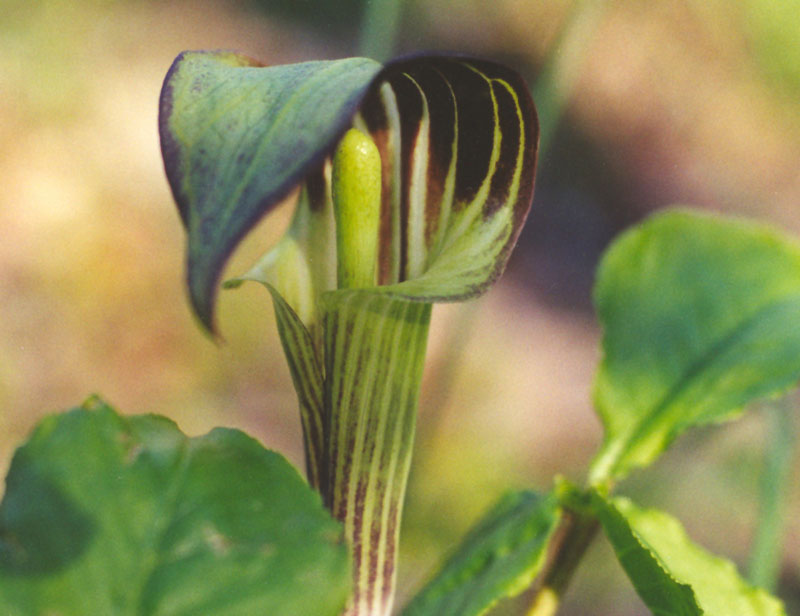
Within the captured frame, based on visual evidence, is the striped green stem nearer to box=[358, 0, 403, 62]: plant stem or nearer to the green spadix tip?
the green spadix tip

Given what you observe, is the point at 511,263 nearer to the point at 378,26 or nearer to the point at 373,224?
the point at 378,26

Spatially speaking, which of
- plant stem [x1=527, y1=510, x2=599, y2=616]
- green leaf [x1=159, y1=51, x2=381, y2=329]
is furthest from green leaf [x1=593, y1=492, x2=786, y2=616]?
green leaf [x1=159, y1=51, x2=381, y2=329]

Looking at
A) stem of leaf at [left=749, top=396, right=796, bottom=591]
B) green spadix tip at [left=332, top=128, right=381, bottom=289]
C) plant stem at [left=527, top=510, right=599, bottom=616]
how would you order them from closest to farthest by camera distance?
green spadix tip at [left=332, top=128, right=381, bottom=289] < plant stem at [left=527, top=510, right=599, bottom=616] < stem of leaf at [left=749, top=396, right=796, bottom=591]

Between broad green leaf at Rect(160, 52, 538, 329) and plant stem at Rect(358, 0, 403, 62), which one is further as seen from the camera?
plant stem at Rect(358, 0, 403, 62)

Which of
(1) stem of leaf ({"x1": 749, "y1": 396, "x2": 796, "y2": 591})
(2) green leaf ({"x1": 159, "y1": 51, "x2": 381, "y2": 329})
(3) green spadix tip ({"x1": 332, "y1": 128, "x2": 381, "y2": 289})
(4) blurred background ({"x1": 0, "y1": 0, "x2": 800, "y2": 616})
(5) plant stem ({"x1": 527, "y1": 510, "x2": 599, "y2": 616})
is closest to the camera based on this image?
(2) green leaf ({"x1": 159, "y1": 51, "x2": 381, "y2": 329})

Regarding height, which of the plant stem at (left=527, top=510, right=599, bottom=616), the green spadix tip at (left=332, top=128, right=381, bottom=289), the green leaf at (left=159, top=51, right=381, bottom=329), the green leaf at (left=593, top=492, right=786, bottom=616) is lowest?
the plant stem at (left=527, top=510, right=599, bottom=616)

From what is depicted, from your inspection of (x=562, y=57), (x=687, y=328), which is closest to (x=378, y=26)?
(x=562, y=57)

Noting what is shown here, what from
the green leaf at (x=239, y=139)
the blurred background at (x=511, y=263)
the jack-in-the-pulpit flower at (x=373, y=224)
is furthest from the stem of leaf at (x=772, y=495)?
the green leaf at (x=239, y=139)
